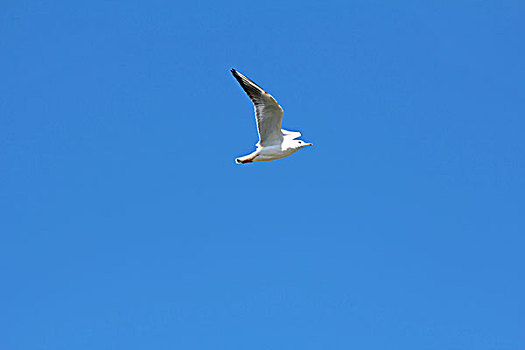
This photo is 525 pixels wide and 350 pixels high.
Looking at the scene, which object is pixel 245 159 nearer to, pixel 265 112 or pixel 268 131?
pixel 268 131

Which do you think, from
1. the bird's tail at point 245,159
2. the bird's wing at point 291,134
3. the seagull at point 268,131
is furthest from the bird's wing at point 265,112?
the bird's tail at point 245,159

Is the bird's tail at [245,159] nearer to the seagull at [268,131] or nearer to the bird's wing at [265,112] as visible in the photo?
the seagull at [268,131]

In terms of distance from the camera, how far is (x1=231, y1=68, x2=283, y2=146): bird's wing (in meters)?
21.0

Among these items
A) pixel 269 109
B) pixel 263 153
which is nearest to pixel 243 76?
pixel 269 109

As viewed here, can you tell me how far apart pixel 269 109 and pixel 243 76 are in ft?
4.42

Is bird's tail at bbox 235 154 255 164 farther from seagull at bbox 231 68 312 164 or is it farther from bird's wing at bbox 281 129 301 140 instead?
bird's wing at bbox 281 129 301 140

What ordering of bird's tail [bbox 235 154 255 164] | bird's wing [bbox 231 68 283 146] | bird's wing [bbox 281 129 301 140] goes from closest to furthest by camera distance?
bird's wing [bbox 231 68 283 146] → bird's tail [bbox 235 154 255 164] → bird's wing [bbox 281 129 301 140]

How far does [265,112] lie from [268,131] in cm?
A: 83

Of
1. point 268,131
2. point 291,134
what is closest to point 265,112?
point 268,131

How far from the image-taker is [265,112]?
21.7 m

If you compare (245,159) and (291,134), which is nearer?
(245,159)

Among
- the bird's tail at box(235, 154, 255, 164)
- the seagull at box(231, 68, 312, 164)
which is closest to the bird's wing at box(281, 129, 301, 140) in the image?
the seagull at box(231, 68, 312, 164)

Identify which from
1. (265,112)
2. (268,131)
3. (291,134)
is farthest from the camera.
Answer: (291,134)

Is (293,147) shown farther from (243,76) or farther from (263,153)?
(243,76)
